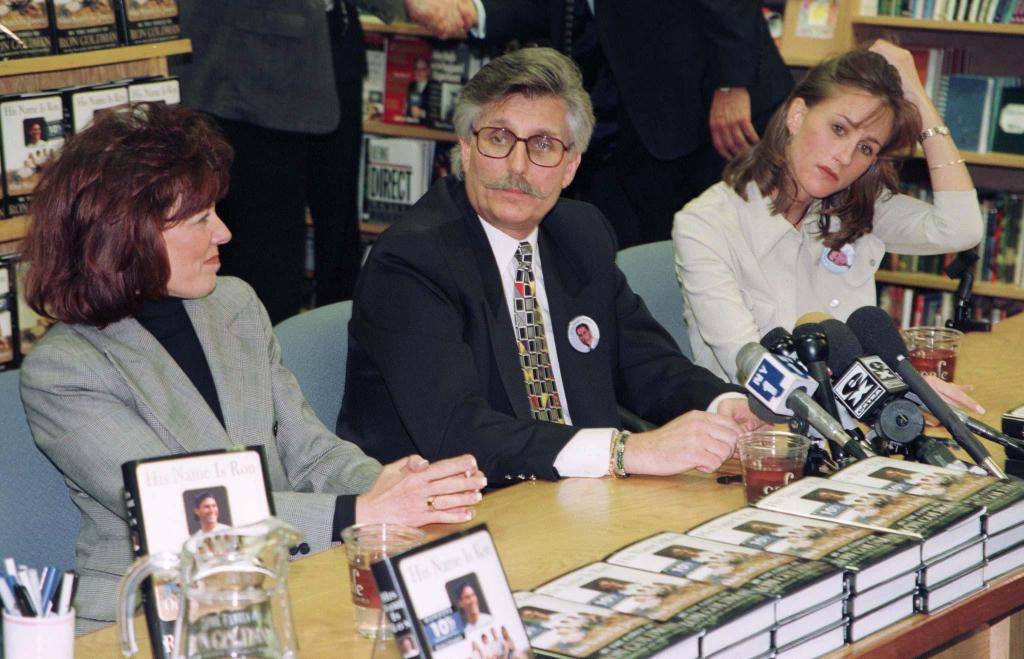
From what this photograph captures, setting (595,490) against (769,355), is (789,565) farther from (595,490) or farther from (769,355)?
(595,490)

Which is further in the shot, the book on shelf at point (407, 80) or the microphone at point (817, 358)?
the book on shelf at point (407, 80)

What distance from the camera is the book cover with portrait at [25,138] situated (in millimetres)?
2801

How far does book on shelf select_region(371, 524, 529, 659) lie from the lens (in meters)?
1.28

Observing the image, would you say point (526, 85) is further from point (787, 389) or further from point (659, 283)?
point (787, 389)

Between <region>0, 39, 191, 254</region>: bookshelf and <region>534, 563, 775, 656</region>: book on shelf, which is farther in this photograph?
<region>0, 39, 191, 254</region>: bookshelf

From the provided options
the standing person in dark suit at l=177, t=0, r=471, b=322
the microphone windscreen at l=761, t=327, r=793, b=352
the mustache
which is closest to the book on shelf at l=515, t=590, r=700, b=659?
the microphone windscreen at l=761, t=327, r=793, b=352

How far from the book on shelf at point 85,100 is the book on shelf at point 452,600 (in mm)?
1832

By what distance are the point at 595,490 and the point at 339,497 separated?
38 centimetres

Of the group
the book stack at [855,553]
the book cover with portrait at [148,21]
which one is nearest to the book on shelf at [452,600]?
the book stack at [855,553]

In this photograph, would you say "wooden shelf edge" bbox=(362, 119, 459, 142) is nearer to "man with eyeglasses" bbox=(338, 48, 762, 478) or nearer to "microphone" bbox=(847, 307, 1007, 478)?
"man with eyeglasses" bbox=(338, 48, 762, 478)

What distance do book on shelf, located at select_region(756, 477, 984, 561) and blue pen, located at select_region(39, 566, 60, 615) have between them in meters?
0.90

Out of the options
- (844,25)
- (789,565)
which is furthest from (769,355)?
(844,25)

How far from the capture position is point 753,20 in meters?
3.93

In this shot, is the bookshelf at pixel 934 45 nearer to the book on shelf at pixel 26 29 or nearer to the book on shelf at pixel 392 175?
the book on shelf at pixel 392 175
